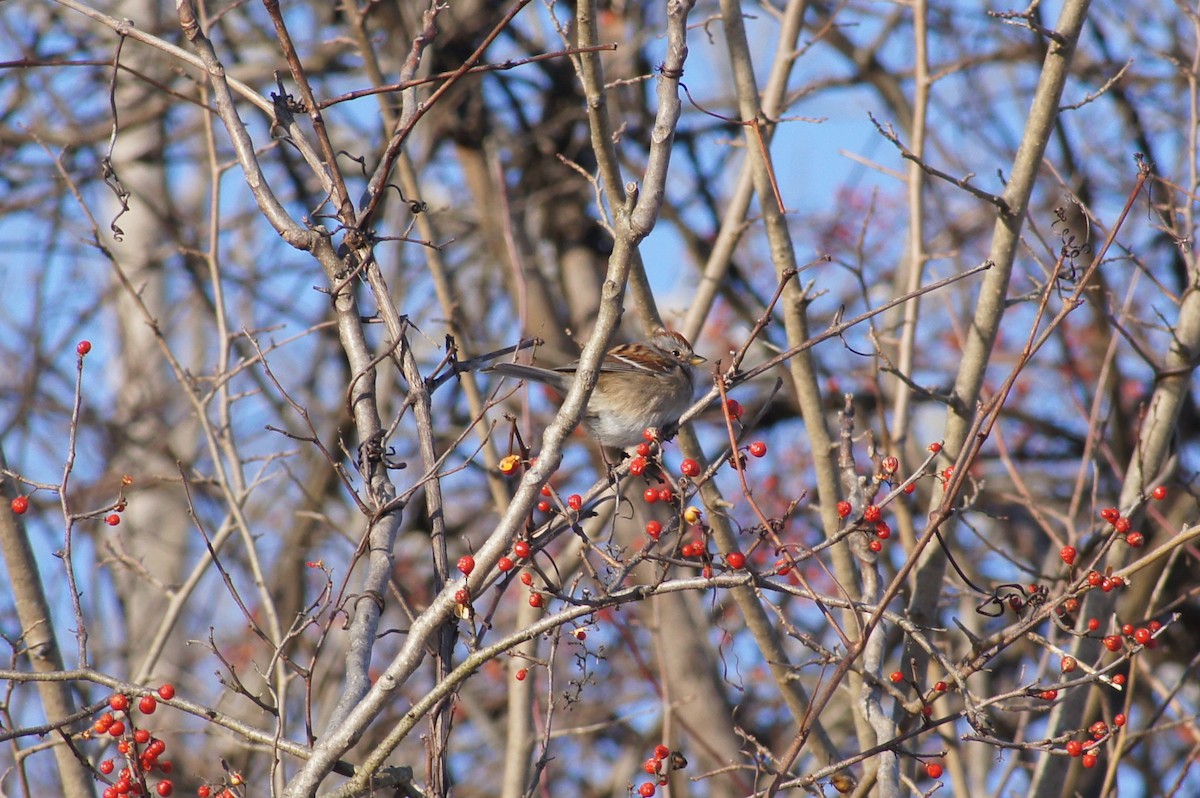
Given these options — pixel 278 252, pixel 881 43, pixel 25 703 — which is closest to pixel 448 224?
pixel 278 252

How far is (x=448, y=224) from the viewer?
28.4 feet

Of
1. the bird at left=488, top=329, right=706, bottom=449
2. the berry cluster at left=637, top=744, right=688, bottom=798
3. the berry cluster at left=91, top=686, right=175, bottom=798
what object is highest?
the bird at left=488, top=329, right=706, bottom=449

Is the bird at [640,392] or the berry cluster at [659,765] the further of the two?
the bird at [640,392]

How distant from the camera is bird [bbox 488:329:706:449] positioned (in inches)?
190

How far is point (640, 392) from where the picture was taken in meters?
4.89

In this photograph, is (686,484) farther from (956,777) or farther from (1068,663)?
(956,777)

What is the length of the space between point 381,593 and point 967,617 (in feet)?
15.3

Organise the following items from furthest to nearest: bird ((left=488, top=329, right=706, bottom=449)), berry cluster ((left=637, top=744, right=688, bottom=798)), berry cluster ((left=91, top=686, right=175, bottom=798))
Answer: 1. bird ((left=488, top=329, right=706, bottom=449))
2. berry cluster ((left=637, top=744, right=688, bottom=798))
3. berry cluster ((left=91, top=686, right=175, bottom=798))

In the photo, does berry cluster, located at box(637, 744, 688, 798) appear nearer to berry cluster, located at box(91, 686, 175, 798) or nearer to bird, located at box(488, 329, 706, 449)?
berry cluster, located at box(91, 686, 175, 798)

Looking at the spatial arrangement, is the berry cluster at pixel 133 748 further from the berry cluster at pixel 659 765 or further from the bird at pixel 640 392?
the bird at pixel 640 392

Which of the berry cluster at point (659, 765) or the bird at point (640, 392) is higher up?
the bird at point (640, 392)

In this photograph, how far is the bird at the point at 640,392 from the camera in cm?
484

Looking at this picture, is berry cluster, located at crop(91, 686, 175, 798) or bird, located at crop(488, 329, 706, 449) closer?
berry cluster, located at crop(91, 686, 175, 798)

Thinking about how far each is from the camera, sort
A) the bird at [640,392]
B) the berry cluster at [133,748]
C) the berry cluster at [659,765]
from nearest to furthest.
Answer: the berry cluster at [133,748] < the berry cluster at [659,765] < the bird at [640,392]
